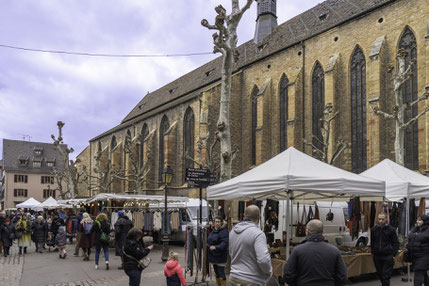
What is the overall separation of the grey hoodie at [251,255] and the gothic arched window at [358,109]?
67.9ft

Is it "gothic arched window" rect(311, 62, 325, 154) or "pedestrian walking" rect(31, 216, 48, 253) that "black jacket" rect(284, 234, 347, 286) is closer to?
"pedestrian walking" rect(31, 216, 48, 253)

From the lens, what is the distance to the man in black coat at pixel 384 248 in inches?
288

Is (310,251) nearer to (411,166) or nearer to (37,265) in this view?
(37,265)

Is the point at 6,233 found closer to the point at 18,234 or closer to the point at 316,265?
the point at 18,234

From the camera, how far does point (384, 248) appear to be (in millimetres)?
7312

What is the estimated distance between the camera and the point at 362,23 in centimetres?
2483

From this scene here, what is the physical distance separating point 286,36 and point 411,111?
13.7 m

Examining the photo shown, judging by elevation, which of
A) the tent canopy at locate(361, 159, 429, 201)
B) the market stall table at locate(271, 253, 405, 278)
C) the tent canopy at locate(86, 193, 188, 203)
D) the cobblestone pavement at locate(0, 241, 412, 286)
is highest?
the tent canopy at locate(361, 159, 429, 201)

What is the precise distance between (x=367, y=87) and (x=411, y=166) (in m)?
5.01

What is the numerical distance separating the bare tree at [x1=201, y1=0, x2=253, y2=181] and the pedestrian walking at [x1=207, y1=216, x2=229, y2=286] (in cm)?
498

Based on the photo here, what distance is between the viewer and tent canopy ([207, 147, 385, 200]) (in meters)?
7.24

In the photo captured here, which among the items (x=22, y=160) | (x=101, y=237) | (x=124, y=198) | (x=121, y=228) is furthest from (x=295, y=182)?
(x=22, y=160)

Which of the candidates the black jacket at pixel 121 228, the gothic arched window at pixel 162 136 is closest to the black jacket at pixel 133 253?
the black jacket at pixel 121 228

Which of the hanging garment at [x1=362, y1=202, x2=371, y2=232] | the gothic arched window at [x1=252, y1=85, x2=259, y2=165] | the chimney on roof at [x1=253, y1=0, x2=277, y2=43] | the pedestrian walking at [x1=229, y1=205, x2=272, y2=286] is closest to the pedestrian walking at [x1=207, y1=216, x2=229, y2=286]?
the pedestrian walking at [x1=229, y1=205, x2=272, y2=286]
